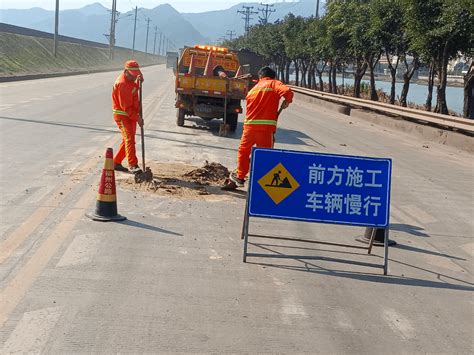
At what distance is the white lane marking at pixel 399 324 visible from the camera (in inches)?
180

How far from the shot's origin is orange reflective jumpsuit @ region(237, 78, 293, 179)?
8.52 m

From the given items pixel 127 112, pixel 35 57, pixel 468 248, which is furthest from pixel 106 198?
pixel 35 57

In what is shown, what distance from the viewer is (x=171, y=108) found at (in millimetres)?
24688

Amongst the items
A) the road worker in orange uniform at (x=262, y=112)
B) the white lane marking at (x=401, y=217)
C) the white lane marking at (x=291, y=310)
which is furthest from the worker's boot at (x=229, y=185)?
the white lane marking at (x=291, y=310)

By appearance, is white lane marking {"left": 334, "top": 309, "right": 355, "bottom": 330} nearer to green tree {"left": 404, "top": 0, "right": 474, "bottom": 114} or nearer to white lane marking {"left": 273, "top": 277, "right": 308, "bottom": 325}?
white lane marking {"left": 273, "top": 277, "right": 308, "bottom": 325}

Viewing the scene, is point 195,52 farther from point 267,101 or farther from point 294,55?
point 294,55

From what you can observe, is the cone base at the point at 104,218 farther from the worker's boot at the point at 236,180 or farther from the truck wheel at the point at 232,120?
the truck wheel at the point at 232,120

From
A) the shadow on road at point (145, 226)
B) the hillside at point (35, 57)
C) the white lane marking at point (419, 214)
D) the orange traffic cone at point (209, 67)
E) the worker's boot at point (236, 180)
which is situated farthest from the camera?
the hillside at point (35, 57)

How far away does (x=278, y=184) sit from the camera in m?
6.15

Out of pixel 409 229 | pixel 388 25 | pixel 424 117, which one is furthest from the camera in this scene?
pixel 388 25

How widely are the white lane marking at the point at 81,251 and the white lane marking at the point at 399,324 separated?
2583 millimetres

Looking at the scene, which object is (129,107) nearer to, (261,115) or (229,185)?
(229,185)

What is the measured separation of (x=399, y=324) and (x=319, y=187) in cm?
177

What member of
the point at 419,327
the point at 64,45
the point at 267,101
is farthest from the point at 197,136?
the point at 64,45
